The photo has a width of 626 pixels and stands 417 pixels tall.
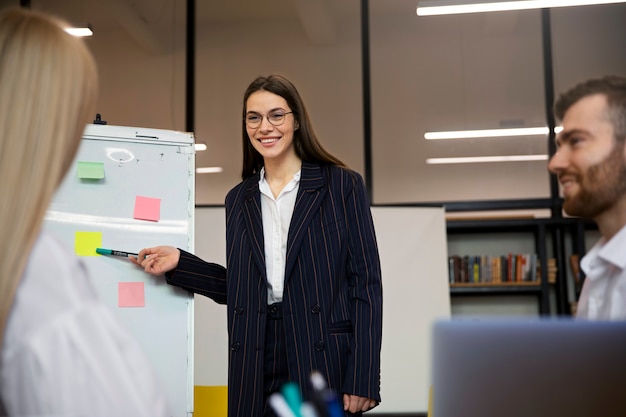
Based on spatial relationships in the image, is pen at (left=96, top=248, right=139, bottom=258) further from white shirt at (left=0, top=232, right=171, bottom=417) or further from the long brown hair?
white shirt at (left=0, top=232, right=171, bottom=417)

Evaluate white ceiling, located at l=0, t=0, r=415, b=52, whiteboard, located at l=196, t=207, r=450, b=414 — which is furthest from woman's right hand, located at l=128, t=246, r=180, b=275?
white ceiling, located at l=0, t=0, r=415, b=52

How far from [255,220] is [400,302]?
316 cm

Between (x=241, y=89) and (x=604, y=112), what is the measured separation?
5274 mm

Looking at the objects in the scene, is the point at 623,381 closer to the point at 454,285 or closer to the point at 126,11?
the point at 454,285

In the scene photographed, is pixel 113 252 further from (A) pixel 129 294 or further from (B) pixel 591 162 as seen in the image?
(B) pixel 591 162

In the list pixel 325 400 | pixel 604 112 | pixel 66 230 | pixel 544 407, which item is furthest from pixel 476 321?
pixel 66 230

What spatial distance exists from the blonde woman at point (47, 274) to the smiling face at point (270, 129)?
1368mm

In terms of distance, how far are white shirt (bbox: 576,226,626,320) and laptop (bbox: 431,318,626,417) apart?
1.22 feet

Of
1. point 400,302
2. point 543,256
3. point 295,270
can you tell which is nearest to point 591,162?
point 295,270

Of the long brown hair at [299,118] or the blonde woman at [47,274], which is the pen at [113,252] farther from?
the blonde woman at [47,274]

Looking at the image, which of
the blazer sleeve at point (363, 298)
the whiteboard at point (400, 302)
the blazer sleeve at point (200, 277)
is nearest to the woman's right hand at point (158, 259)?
the blazer sleeve at point (200, 277)

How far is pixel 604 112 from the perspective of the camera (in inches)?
56.2

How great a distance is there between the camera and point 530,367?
0.97 m

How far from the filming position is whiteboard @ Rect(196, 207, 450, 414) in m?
4.99
